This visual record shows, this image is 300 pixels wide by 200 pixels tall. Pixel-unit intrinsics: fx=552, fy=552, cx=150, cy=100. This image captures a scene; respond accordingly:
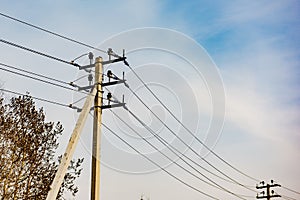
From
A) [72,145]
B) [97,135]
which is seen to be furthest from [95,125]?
[72,145]

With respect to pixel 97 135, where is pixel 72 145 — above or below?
below

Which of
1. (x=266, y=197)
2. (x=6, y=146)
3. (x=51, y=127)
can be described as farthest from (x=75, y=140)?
(x=266, y=197)

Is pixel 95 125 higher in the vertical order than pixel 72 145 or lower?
higher

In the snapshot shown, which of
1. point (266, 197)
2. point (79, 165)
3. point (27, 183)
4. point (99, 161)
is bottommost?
point (99, 161)

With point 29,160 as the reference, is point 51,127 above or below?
above

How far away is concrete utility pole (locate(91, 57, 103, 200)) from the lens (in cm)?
1469

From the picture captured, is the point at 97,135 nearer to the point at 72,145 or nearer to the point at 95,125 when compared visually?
the point at 95,125

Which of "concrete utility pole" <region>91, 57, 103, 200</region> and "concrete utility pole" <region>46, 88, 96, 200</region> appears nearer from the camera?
"concrete utility pole" <region>46, 88, 96, 200</region>

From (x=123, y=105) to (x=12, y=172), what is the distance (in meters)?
6.96

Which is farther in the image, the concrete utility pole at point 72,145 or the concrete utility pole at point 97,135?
the concrete utility pole at point 97,135

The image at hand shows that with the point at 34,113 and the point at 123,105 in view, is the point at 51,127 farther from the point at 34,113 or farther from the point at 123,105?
the point at 123,105

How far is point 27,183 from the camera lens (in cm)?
2173

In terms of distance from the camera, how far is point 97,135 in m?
15.1

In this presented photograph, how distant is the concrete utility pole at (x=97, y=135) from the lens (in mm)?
14688
